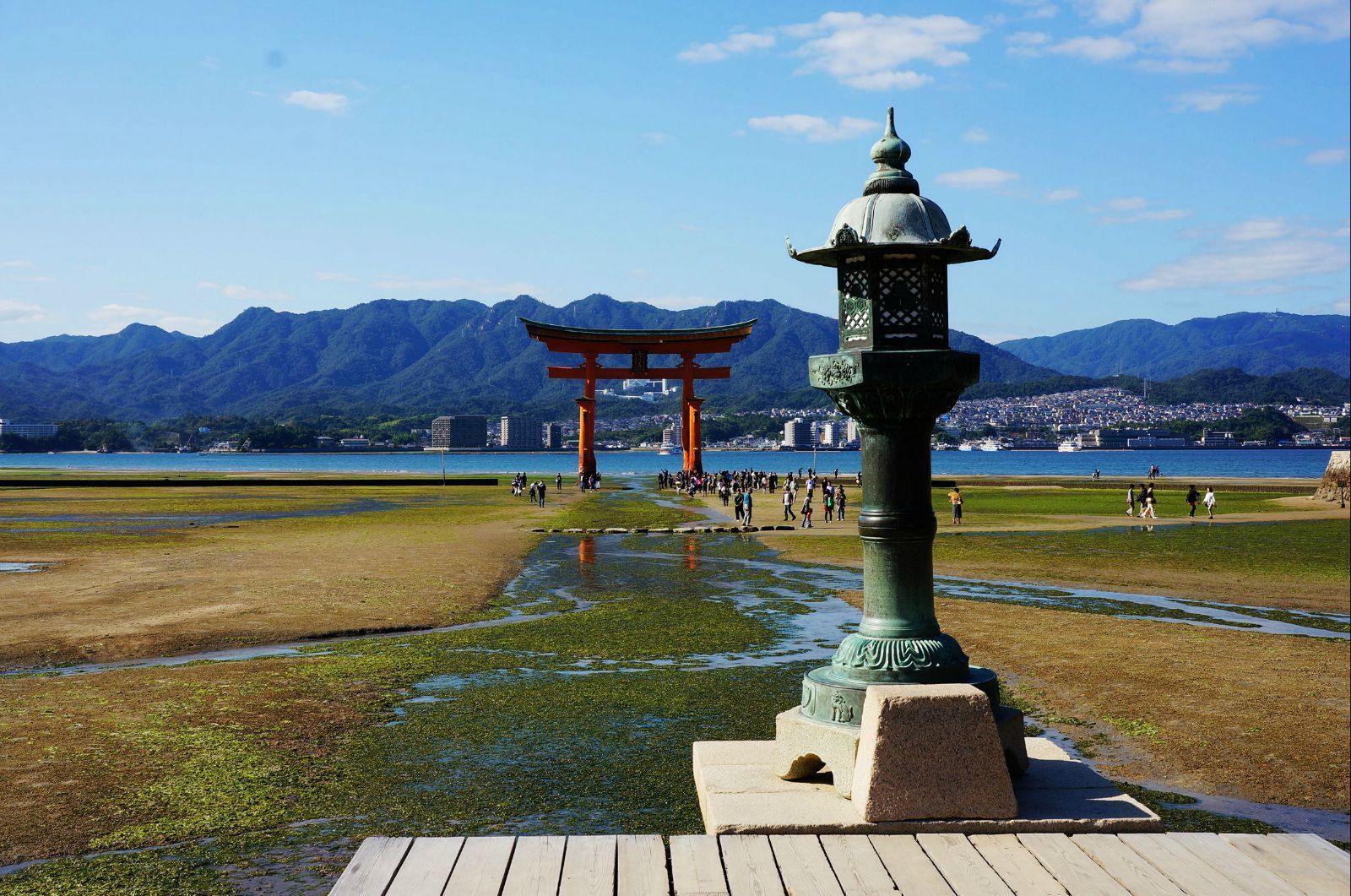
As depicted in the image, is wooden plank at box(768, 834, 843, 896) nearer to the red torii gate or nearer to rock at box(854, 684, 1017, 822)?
rock at box(854, 684, 1017, 822)

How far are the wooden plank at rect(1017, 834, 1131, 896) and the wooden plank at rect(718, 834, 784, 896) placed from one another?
3.85 ft

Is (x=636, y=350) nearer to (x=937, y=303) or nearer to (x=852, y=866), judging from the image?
(x=937, y=303)

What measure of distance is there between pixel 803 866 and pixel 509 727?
20.4 ft

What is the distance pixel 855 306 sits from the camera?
627 centimetres

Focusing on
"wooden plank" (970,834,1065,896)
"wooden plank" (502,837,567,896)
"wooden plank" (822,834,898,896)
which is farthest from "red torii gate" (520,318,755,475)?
"wooden plank" (970,834,1065,896)

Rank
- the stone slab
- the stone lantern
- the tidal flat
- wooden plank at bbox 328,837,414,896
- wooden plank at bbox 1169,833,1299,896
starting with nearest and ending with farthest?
wooden plank at bbox 1169,833,1299,896
wooden plank at bbox 328,837,414,896
the stone slab
the stone lantern
the tidal flat

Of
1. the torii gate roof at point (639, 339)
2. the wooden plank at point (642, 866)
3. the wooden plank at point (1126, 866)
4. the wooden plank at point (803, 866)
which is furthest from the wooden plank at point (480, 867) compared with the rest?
the torii gate roof at point (639, 339)

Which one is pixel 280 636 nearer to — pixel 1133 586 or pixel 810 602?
pixel 810 602

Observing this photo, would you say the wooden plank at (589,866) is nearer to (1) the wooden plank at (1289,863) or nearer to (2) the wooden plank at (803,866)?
(2) the wooden plank at (803,866)

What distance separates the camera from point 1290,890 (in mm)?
4406

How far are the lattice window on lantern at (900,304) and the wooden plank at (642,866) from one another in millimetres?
2942

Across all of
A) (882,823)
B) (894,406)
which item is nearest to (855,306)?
(894,406)

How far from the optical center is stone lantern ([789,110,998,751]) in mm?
5898

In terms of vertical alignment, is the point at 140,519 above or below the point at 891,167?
below
